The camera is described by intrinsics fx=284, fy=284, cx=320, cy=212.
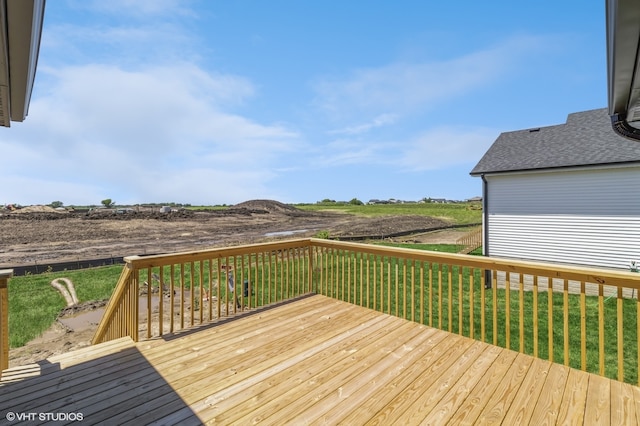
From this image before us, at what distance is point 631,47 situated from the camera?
187 cm

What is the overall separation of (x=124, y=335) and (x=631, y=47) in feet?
17.7

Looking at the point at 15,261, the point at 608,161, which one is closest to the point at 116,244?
the point at 15,261

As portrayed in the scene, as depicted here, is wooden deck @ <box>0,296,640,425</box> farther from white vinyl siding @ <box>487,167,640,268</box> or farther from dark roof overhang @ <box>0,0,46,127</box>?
white vinyl siding @ <box>487,167,640,268</box>

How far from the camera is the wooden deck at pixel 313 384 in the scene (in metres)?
2.03

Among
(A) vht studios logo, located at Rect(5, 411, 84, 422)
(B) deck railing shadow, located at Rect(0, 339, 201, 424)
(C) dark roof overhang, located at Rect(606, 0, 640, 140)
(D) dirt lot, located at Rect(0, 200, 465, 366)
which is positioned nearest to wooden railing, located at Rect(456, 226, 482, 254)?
(D) dirt lot, located at Rect(0, 200, 465, 366)

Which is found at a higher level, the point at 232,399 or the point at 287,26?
the point at 287,26

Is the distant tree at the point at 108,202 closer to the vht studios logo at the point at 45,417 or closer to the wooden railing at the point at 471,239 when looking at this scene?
the wooden railing at the point at 471,239

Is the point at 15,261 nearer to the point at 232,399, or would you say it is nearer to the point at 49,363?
the point at 49,363

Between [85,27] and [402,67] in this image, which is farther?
[402,67]

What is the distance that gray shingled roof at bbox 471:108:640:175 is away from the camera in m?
8.00

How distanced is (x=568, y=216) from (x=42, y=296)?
16123mm

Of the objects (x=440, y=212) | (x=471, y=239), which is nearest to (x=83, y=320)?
(x=471, y=239)

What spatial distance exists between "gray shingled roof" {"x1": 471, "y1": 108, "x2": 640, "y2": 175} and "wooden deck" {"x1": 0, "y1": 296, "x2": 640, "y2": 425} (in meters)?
8.05

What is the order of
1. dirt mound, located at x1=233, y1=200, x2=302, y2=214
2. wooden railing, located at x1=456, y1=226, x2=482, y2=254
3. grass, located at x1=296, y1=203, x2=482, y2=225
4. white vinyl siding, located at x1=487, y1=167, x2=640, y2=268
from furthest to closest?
dirt mound, located at x1=233, y1=200, x2=302, y2=214, grass, located at x1=296, y1=203, x2=482, y2=225, wooden railing, located at x1=456, y1=226, x2=482, y2=254, white vinyl siding, located at x1=487, y1=167, x2=640, y2=268
